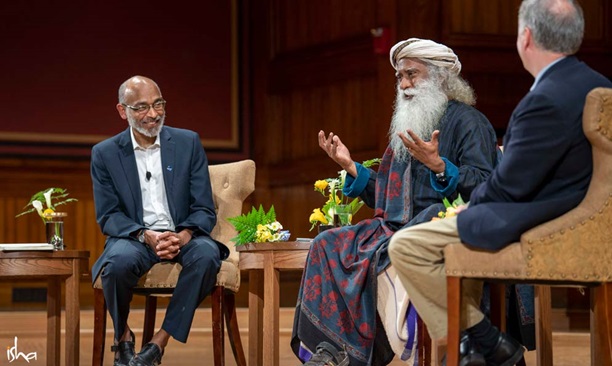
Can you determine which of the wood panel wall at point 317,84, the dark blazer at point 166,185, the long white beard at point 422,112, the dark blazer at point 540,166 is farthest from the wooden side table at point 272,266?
the wood panel wall at point 317,84

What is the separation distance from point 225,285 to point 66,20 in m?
3.87

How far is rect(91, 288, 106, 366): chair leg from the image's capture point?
4465 millimetres

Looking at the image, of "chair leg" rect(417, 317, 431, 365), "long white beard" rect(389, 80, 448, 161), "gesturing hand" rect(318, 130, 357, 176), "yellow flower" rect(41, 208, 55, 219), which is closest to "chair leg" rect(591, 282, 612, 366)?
"chair leg" rect(417, 317, 431, 365)

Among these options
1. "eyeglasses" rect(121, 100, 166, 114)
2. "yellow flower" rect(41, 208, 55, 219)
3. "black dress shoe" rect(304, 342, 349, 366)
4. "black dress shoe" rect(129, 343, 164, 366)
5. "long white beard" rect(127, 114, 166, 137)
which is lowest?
"black dress shoe" rect(129, 343, 164, 366)

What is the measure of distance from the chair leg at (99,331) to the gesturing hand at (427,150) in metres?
1.60

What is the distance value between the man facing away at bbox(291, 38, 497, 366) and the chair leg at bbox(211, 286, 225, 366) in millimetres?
464

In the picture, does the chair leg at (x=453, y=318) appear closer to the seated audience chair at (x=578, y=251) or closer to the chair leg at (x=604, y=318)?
the seated audience chair at (x=578, y=251)

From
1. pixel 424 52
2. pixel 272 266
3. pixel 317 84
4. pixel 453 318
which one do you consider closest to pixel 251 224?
pixel 272 266

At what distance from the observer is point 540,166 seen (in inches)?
122

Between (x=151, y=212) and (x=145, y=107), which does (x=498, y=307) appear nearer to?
(x=151, y=212)

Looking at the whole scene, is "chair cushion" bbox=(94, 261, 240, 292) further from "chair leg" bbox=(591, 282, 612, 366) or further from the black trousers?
"chair leg" bbox=(591, 282, 612, 366)

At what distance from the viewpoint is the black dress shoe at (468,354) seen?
3.38 metres

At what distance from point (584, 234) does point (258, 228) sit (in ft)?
5.77

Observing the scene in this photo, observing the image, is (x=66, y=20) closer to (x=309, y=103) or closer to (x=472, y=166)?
(x=309, y=103)
